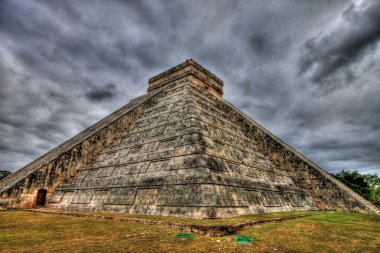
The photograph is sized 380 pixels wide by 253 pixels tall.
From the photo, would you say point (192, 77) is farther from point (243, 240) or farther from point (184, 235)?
point (243, 240)

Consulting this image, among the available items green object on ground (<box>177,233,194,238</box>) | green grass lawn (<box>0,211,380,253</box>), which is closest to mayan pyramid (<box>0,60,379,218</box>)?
green object on ground (<box>177,233,194,238</box>)

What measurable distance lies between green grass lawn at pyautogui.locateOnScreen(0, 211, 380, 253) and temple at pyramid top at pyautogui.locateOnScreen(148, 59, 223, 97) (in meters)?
13.8

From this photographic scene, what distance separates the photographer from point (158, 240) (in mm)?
4191

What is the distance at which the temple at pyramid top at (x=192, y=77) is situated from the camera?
57.2 ft

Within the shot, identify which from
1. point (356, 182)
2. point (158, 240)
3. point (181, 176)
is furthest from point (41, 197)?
point (356, 182)

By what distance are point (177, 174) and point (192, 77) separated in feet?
36.2

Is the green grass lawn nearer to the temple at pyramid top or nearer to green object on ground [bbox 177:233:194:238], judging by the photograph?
green object on ground [bbox 177:233:194:238]

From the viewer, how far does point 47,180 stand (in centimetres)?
1056

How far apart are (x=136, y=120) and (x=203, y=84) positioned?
694 cm

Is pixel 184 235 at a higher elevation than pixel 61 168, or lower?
lower

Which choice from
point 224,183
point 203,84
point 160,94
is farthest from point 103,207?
point 203,84

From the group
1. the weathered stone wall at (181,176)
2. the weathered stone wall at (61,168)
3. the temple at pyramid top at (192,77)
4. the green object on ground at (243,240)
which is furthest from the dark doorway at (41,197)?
the temple at pyramid top at (192,77)

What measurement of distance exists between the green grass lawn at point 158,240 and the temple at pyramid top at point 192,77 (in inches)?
542

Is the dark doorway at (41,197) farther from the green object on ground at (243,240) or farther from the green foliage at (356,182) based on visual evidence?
the green foliage at (356,182)
